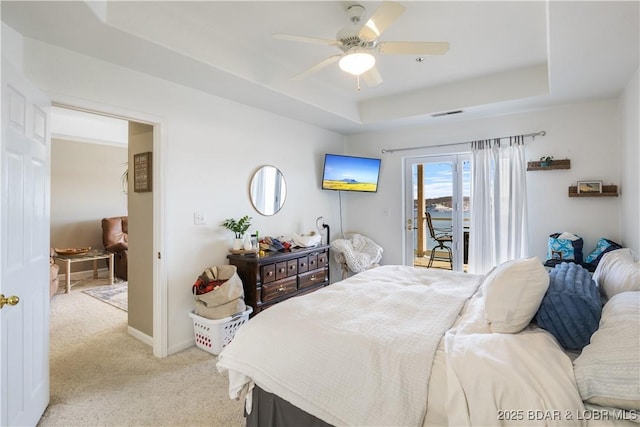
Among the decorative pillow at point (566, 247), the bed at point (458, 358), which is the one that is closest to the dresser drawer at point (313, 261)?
the bed at point (458, 358)

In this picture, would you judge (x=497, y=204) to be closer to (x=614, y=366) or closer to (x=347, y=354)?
(x=614, y=366)

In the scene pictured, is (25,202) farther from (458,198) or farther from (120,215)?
(120,215)

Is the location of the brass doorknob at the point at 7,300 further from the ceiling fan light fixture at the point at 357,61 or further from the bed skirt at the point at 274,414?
the ceiling fan light fixture at the point at 357,61

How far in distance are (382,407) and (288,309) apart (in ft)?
2.46

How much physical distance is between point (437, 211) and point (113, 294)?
5045mm

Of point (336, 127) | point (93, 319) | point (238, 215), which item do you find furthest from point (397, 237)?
point (93, 319)

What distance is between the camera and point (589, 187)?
135 inches

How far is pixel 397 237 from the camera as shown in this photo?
4816 mm

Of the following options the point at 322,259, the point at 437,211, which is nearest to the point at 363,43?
the point at 322,259

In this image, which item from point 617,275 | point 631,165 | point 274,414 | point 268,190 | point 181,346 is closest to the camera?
point 274,414

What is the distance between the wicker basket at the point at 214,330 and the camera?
286 cm

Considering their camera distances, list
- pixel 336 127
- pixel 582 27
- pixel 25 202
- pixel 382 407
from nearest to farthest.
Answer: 1. pixel 382 407
2. pixel 25 202
3. pixel 582 27
4. pixel 336 127

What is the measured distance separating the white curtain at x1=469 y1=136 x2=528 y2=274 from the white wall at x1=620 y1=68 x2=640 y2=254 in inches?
33.7

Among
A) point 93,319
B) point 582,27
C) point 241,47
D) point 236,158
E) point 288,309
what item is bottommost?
point 93,319
